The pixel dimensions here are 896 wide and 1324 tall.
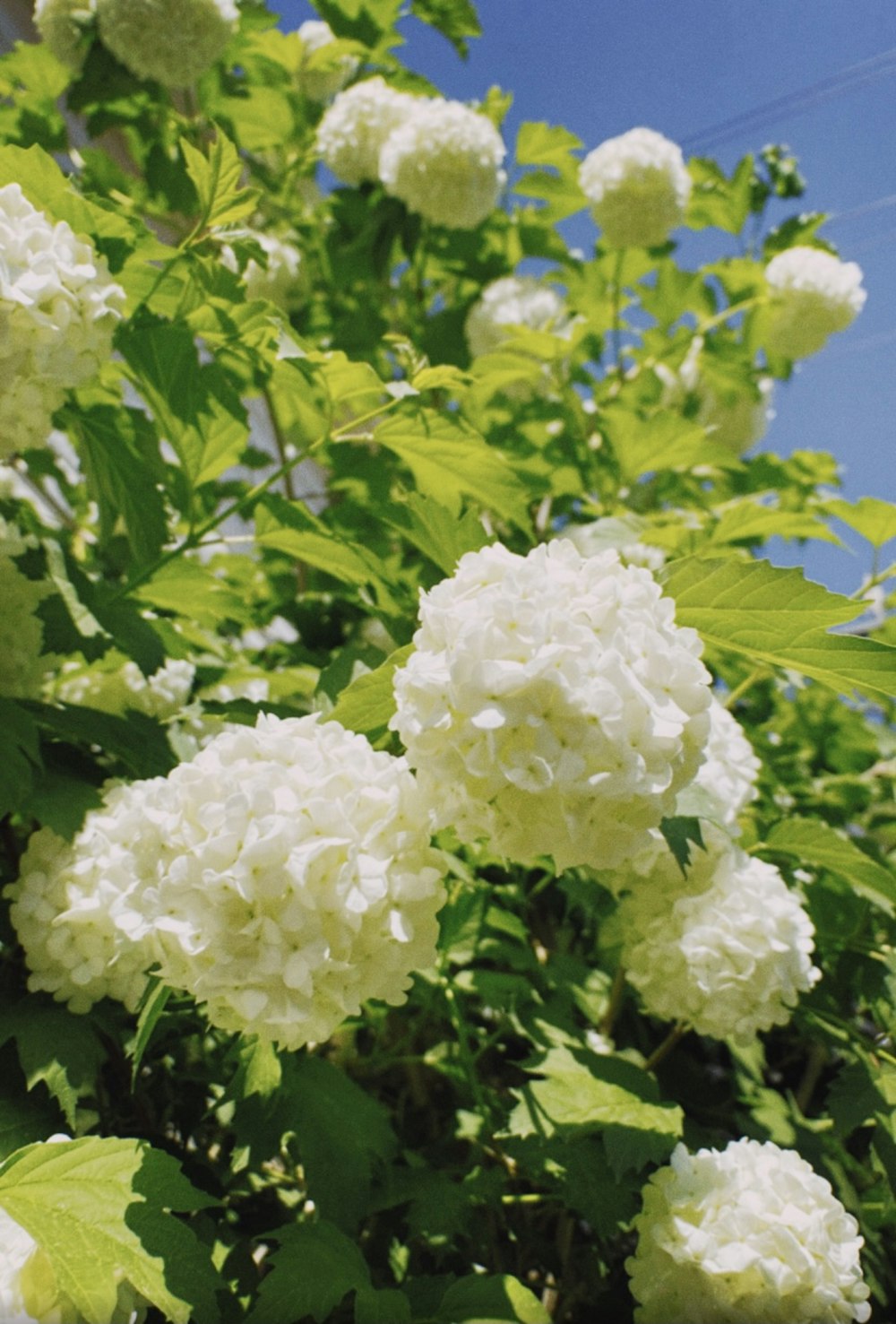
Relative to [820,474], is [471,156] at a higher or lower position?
higher

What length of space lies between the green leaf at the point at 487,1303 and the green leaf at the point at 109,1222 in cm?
32

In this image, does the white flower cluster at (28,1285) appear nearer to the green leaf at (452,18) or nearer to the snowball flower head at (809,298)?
the snowball flower head at (809,298)

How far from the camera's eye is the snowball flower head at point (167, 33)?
2.13 meters

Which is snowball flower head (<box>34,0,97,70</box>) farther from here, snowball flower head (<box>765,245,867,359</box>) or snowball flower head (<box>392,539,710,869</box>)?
snowball flower head (<box>392,539,710,869</box>)

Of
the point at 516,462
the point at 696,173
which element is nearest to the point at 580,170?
the point at 696,173

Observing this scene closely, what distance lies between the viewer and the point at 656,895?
1.35 m

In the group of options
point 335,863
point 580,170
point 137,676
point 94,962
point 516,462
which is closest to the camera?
point 335,863

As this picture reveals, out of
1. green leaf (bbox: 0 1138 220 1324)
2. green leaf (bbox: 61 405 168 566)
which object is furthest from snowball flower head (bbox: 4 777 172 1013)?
green leaf (bbox: 61 405 168 566)

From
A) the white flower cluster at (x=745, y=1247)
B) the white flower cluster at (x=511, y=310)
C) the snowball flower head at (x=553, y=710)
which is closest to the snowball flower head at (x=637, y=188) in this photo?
the white flower cluster at (x=511, y=310)

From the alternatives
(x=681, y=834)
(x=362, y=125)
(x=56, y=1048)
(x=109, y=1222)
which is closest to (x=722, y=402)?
(x=362, y=125)

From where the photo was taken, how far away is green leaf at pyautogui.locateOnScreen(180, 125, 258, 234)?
52.6 inches

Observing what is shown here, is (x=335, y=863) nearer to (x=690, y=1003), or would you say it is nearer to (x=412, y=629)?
(x=412, y=629)

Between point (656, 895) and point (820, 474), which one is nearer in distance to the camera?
point (656, 895)

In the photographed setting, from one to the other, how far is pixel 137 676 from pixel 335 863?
98 centimetres
